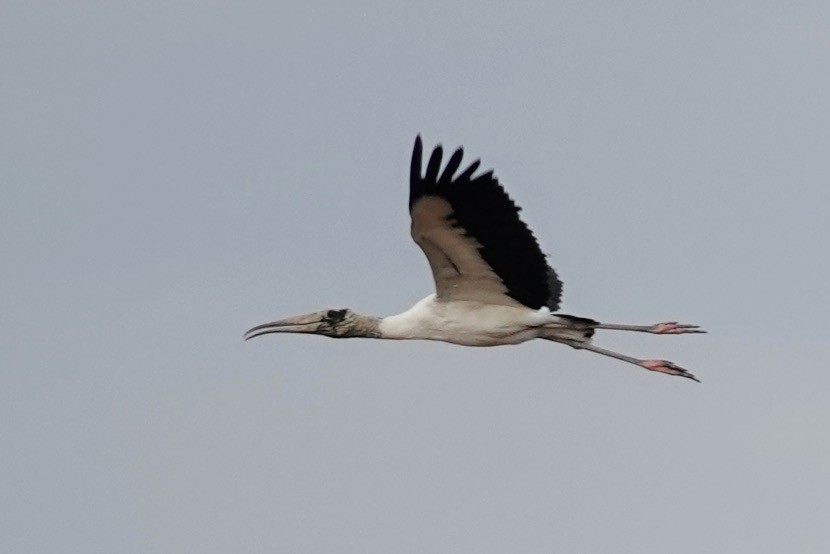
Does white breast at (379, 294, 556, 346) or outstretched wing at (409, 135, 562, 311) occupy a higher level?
outstretched wing at (409, 135, 562, 311)

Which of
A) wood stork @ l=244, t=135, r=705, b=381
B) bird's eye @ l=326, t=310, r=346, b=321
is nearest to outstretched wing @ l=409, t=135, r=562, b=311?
wood stork @ l=244, t=135, r=705, b=381

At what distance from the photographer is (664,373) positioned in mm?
33438

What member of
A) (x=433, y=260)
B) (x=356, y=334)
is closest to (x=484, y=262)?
(x=433, y=260)

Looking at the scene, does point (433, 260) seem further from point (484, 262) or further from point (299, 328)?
point (299, 328)

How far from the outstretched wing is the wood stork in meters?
0.01

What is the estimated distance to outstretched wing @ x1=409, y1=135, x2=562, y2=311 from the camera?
29.6m

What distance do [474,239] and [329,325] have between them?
353cm

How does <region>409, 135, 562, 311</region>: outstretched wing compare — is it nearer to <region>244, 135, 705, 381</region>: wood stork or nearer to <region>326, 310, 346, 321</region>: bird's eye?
<region>244, 135, 705, 381</region>: wood stork

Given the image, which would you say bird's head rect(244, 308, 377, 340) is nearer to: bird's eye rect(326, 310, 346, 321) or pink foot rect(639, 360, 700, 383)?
bird's eye rect(326, 310, 346, 321)

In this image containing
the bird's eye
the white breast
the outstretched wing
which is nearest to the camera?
the outstretched wing

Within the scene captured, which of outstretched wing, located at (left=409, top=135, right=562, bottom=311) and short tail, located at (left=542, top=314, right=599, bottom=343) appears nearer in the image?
outstretched wing, located at (left=409, top=135, right=562, bottom=311)

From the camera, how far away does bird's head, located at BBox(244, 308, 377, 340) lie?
33.1 m

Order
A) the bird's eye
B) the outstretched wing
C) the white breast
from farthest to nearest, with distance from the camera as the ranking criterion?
the bird's eye → the white breast → the outstretched wing

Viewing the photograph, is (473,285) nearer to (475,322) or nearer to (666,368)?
(475,322)
